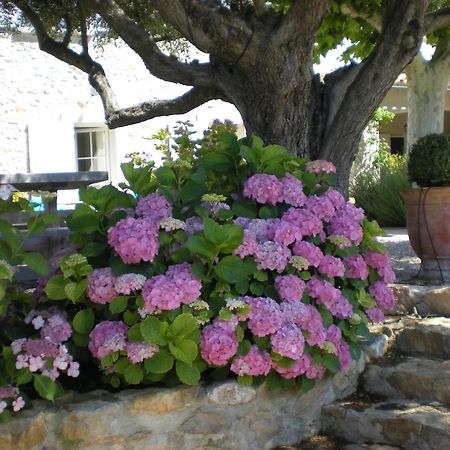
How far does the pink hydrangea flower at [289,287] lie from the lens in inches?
113

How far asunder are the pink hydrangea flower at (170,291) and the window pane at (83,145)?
31.6 feet

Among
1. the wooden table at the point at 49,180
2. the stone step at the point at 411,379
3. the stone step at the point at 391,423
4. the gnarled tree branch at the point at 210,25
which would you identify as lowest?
the stone step at the point at 391,423

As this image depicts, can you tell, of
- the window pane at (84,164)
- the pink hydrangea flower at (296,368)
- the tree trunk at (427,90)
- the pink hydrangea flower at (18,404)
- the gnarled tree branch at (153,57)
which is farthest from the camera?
the window pane at (84,164)

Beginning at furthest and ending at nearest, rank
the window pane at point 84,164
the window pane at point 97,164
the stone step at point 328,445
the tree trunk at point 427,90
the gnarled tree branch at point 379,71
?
the window pane at point 97,164 → the window pane at point 84,164 → the tree trunk at point 427,90 → the gnarled tree branch at point 379,71 → the stone step at point 328,445

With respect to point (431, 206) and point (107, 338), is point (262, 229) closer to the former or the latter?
point (107, 338)

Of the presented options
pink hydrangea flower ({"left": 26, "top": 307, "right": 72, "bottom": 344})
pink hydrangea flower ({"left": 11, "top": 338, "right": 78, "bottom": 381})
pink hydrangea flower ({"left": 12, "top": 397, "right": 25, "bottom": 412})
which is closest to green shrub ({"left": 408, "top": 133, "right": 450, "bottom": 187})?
pink hydrangea flower ({"left": 26, "top": 307, "right": 72, "bottom": 344})

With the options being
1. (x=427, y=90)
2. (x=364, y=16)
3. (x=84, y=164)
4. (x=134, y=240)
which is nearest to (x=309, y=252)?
(x=134, y=240)

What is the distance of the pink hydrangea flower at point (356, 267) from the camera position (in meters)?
3.21

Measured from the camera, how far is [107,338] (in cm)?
267

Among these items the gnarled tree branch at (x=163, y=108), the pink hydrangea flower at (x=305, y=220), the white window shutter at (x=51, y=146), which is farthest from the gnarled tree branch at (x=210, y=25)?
the white window shutter at (x=51, y=146)

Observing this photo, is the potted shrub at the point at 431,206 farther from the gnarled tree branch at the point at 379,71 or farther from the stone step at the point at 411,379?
the stone step at the point at 411,379

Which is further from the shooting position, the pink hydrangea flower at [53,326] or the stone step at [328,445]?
the stone step at [328,445]

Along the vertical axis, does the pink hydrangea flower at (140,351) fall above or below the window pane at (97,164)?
below

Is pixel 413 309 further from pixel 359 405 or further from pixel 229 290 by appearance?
pixel 229 290
